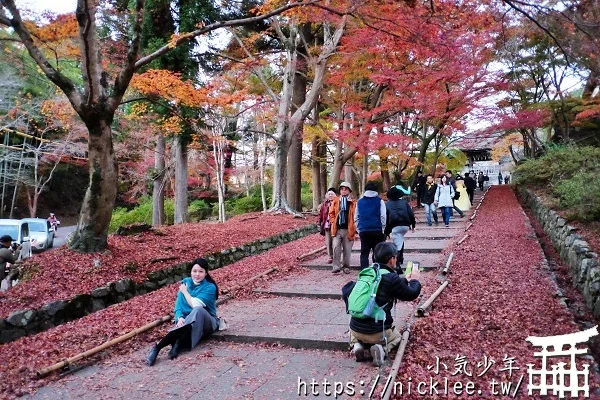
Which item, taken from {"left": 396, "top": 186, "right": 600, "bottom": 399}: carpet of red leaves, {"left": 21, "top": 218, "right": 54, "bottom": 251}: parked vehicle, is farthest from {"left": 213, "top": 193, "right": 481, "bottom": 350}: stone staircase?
{"left": 21, "top": 218, "right": 54, "bottom": 251}: parked vehicle

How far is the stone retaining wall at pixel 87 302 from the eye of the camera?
22.3 ft

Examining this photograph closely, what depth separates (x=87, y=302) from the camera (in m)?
7.83

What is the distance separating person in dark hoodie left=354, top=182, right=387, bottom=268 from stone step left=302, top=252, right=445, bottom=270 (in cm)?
159

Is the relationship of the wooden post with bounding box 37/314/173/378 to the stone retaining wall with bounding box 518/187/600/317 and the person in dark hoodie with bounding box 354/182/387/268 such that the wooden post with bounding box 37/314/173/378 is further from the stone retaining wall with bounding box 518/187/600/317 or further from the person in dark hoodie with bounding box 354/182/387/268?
the stone retaining wall with bounding box 518/187/600/317

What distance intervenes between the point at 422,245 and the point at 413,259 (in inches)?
68.2

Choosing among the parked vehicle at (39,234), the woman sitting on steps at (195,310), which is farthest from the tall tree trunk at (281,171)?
the woman sitting on steps at (195,310)

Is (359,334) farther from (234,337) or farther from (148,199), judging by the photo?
(148,199)

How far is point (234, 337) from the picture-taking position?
5.52 m

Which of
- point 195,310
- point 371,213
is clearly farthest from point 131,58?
point 195,310

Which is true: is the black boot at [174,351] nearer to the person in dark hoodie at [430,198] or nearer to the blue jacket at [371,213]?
the blue jacket at [371,213]

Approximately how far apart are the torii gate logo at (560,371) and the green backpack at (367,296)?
55.7 inches

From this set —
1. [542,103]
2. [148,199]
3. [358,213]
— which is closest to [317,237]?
[358,213]

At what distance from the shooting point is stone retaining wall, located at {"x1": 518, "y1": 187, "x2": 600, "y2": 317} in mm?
6070

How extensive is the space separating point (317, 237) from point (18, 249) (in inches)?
319
